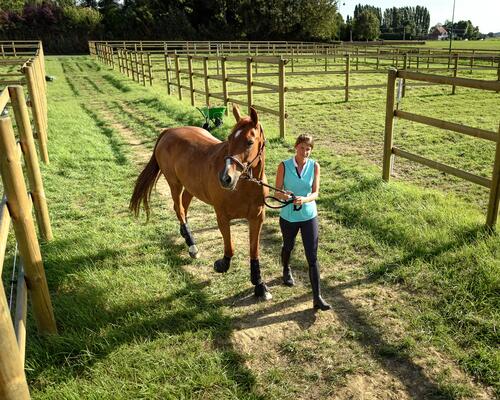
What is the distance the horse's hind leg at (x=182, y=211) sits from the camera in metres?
4.17

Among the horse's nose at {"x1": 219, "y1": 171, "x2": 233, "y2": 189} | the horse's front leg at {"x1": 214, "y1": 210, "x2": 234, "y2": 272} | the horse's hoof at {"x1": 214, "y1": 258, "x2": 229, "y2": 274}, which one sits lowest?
the horse's hoof at {"x1": 214, "y1": 258, "x2": 229, "y2": 274}

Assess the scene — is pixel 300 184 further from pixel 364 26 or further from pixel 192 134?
pixel 364 26

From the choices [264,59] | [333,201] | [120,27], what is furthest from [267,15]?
[333,201]

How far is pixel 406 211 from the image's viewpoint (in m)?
4.76

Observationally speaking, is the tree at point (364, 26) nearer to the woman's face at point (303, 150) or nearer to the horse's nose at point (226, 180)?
the woman's face at point (303, 150)

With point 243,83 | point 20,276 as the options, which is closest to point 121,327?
point 20,276

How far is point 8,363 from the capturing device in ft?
5.86

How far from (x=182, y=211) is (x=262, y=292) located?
4.72 feet

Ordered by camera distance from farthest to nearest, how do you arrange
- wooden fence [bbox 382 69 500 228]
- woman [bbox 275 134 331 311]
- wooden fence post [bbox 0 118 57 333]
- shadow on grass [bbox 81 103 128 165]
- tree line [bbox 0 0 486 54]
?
tree line [bbox 0 0 486 54]
shadow on grass [bbox 81 103 128 165]
wooden fence [bbox 382 69 500 228]
woman [bbox 275 134 331 311]
wooden fence post [bbox 0 118 57 333]

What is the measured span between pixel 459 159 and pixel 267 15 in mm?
49815

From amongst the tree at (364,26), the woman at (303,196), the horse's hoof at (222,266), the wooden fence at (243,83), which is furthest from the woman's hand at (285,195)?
the tree at (364,26)

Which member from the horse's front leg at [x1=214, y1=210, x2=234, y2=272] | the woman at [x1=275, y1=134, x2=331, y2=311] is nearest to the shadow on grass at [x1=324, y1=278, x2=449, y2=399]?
the woman at [x1=275, y1=134, x2=331, y2=311]

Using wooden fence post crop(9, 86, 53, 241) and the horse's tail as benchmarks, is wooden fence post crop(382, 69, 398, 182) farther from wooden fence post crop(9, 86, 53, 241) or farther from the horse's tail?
wooden fence post crop(9, 86, 53, 241)

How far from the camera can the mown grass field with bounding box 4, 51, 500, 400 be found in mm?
2586
